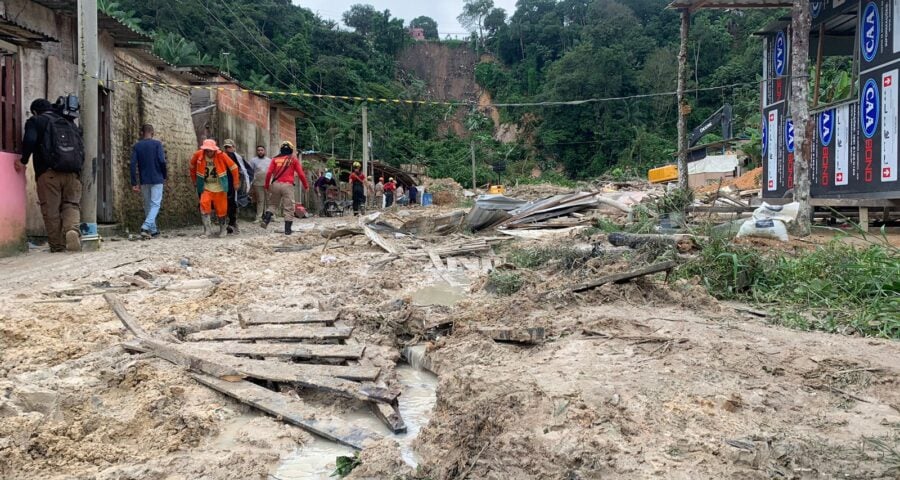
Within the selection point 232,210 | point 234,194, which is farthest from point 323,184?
point 234,194

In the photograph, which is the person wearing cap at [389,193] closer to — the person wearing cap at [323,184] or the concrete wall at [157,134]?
the person wearing cap at [323,184]

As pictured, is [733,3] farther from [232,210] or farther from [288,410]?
[288,410]

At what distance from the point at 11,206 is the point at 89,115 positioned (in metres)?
1.39

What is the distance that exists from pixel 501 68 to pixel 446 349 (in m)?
75.5

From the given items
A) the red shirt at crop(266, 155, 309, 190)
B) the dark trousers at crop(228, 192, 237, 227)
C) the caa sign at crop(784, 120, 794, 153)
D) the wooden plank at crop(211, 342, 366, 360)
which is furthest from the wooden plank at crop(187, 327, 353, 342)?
the caa sign at crop(784, 120, 794, 153)

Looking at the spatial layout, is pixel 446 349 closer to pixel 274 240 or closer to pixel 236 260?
pixel 236 260

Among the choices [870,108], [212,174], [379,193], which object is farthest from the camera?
[379,193]

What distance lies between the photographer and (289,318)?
4.17 m

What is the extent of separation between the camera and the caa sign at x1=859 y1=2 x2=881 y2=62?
915 cm

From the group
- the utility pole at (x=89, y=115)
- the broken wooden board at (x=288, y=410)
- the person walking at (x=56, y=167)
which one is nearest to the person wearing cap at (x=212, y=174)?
the utility pole at (x=89, y=115)

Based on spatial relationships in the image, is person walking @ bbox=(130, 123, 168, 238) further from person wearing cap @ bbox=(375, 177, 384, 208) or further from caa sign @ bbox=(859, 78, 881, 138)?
person wearing cap @ bbox=(375, 177, 384, 208)

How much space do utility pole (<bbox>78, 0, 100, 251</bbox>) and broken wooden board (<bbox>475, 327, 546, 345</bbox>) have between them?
5.78 m

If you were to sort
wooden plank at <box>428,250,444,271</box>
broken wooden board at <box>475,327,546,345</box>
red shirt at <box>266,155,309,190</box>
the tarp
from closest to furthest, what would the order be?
broken wooden board at <box>475,327,546,345</box>
wooden plank at <box>428,250,444,271</box>
red shirt at <box>266,155,309,190</box>
the tarp

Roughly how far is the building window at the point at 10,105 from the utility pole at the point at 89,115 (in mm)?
643
